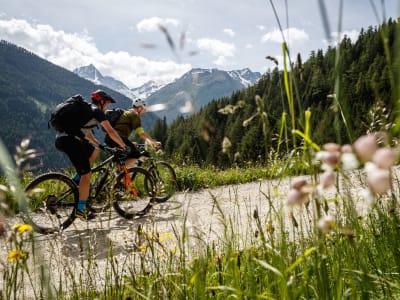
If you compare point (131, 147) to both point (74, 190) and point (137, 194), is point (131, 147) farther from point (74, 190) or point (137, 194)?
point (74, 190)

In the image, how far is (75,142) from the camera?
6.37m

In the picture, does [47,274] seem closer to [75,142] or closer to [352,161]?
[352,161]

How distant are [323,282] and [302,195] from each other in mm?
669

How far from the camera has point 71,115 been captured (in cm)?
620

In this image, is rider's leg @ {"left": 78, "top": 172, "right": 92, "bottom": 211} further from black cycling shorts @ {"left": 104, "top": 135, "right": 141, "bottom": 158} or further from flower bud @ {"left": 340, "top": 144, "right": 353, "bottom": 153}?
flower bud @ {"left": 340, "top": 144, "right": 353, "bottom": 153}

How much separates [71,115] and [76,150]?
0.61 meters

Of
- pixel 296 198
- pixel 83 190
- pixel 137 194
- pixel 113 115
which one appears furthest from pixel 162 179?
pixel 113 115

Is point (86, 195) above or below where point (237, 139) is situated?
below

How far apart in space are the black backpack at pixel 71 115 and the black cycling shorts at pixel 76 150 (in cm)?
16

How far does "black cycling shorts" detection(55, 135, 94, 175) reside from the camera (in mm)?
6308

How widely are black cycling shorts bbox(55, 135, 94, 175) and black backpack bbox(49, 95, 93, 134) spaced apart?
155 millimetres

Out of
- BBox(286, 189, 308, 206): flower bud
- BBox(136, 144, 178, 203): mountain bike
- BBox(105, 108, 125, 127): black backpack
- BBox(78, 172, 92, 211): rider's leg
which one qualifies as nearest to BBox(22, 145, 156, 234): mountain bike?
BBox(78, 172, 92, 211): rider's leg

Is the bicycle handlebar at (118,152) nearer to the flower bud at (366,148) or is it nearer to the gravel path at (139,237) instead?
the gravel path at (139,237)

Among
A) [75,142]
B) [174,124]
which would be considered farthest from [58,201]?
[174,124]
